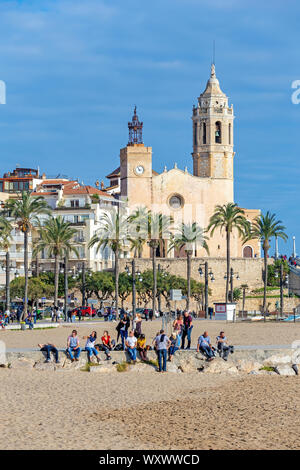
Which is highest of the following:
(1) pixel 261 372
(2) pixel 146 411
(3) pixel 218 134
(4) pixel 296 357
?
(3) pixel 218 134

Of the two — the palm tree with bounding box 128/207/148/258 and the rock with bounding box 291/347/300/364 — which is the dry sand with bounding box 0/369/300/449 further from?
the palm tree with bounding box 128/207/148/258

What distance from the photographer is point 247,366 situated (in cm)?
2953

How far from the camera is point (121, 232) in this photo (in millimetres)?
68688

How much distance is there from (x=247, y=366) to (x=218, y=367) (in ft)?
3.73

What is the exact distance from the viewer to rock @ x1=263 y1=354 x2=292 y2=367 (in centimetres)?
2986

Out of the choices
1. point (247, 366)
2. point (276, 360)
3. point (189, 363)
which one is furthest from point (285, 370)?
point (189, 363)

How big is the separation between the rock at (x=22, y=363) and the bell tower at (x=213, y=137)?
255ft

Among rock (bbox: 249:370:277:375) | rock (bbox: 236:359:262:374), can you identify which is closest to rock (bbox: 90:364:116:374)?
rock (bbox: 236:359:262:374)

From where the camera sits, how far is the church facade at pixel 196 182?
103 m

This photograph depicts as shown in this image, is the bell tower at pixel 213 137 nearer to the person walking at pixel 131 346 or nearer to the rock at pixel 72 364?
the person walking at pixel 131 346

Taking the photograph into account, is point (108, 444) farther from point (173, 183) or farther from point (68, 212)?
point (173, 183)

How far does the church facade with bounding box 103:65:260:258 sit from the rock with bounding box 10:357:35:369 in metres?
73.0

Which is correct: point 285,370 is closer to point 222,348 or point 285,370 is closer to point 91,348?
point 222,348
